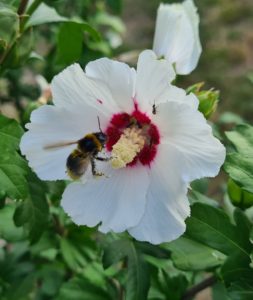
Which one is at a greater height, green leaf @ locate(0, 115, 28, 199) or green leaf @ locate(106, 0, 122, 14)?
green leaf @ locate(0, 115, 28, 199)

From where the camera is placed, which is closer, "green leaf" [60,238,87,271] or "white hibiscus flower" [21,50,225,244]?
"white hibiscus flower" [21,50,225,244]

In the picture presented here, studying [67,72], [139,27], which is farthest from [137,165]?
[139,27]

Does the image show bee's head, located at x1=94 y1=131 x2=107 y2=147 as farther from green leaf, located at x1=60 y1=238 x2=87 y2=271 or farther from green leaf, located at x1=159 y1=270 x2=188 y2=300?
green leaf, located at x1=60 y1=238 x2=87 y2=271

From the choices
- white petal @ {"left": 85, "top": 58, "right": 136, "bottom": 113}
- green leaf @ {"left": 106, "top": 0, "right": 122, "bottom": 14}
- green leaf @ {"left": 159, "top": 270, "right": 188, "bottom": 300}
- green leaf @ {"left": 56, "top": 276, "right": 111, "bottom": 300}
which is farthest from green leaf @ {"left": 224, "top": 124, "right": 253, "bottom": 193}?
green leaf @ {"left": 106, "top": 0, "right": 122, "bottom": 14}

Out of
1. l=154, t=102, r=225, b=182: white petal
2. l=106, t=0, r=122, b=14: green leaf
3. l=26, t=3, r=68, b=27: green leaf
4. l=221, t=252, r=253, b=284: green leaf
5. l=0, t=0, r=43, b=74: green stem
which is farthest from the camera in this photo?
l=106, t=0, r=122, b=14: green leaf

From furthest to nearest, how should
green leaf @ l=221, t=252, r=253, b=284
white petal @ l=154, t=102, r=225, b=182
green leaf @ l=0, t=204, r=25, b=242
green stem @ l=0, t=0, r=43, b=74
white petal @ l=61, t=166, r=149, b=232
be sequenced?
green leaf @ l=0, t=204, r=25, b=242 < green stem @ l=0, t=0, r=43, b=74 < green leaf @ l=221, t=252, r=253, b=284 < white petal @ l=61, t=166, r=149, b=232 < white petal @ l=154, t=102, r=225, b=182

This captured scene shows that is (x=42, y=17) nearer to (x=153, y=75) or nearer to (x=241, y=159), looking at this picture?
(x=153, y=75)

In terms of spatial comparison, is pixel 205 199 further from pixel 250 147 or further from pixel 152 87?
pixel 152 87

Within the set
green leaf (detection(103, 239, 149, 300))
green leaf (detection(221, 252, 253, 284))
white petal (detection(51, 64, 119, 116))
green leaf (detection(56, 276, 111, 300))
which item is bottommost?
green leaf (detection(56, 276, 111, 300))
